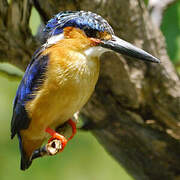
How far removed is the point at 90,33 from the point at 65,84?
0.35 metres

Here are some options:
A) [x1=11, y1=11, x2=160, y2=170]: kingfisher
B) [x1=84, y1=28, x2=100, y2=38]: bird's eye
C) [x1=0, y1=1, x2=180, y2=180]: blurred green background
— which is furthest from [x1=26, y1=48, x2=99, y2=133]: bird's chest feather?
[x1=0, y1=1, x2=180, y2=180]: blurred green background

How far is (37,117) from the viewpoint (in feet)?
9.41

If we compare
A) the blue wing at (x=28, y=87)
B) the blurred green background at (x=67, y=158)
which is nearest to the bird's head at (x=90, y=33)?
the blue wing at (x=28, y=87)

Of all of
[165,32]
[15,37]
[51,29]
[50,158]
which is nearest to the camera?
[51,29]

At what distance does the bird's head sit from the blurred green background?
1721 millimetres

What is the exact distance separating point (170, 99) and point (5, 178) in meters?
2.35

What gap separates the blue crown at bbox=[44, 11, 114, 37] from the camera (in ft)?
8.94

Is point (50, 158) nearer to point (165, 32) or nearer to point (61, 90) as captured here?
point (165, 32)

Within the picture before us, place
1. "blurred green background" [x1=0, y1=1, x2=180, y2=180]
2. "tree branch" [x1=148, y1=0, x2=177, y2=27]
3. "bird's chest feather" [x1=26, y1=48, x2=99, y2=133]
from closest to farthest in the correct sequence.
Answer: "bird's chest feather" [x1=26, y1=48, x2=99, y2=133] < "tree branch" [x1=148, y1=0, x2=177, y2=27] < "blurred green background" [x1=0, y1=1, x2=180, y2=180]

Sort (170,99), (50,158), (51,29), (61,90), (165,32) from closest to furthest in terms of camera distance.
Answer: (61,90)
(51,29)
(170,99)
(165,32)
(50,158)

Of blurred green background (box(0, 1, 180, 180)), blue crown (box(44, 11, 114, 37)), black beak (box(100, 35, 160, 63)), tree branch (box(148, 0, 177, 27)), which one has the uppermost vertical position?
blue crown (box(44, 11, 114, 37))

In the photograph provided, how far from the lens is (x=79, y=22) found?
2760 millimetres

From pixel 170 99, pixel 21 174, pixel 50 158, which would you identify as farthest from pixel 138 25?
pixel 21 174

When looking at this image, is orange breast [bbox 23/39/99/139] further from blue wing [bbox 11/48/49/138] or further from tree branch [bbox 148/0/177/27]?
tree branch [bbox 148/0/177/27]
